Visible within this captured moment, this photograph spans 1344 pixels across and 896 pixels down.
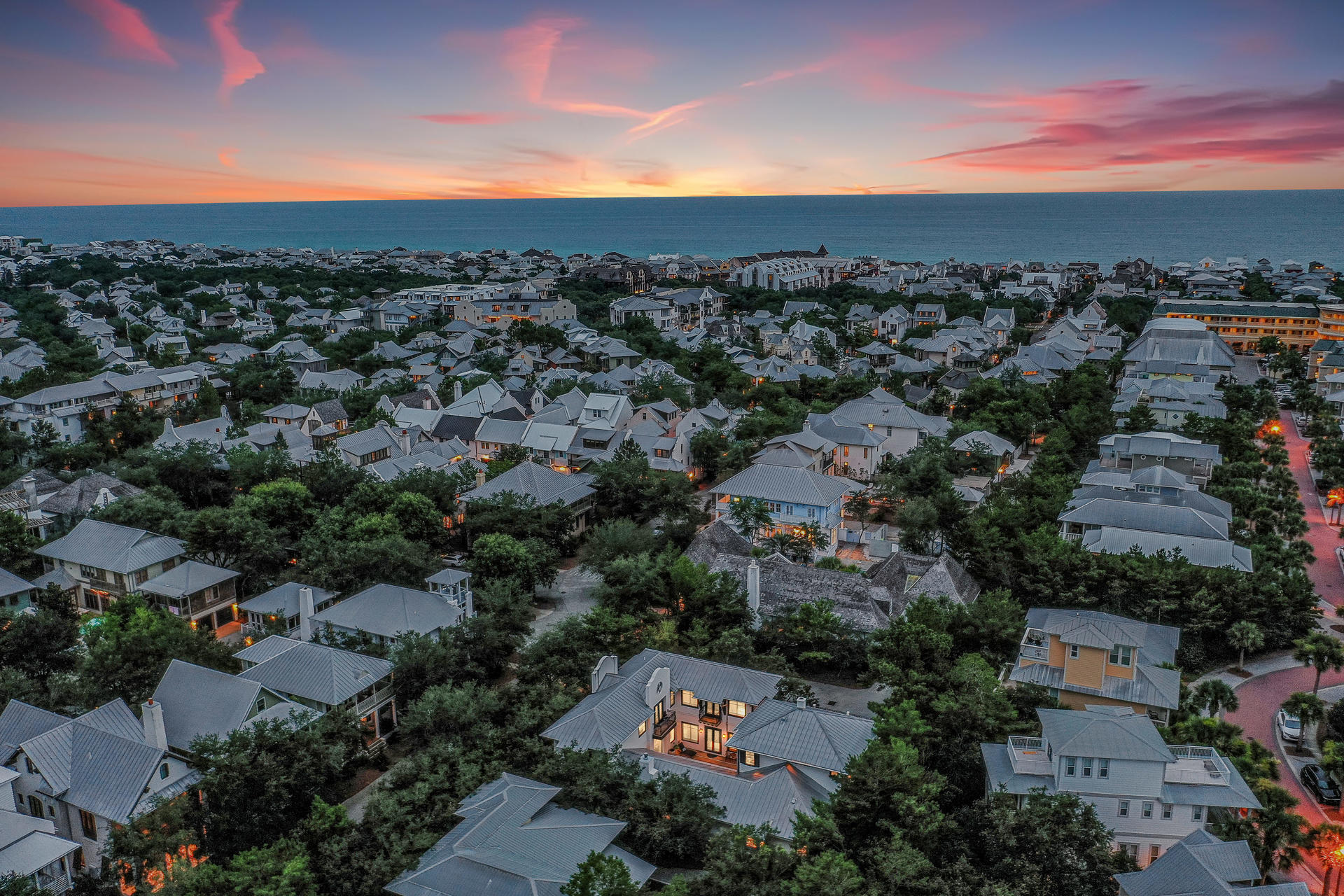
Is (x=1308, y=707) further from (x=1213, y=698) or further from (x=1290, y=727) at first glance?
(x=1290, y=727)

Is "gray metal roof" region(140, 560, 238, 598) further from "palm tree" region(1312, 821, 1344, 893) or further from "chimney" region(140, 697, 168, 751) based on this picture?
"palm tree" region(1312, 821, 1344, 893)

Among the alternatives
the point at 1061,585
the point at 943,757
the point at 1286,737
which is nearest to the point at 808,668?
the point at 943,757

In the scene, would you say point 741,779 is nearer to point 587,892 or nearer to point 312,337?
point 587,892

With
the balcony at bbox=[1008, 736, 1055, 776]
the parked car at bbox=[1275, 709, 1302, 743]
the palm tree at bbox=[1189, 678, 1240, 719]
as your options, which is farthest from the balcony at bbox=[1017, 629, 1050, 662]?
the parked car at bbox=[1275, 709, 1302, 743]

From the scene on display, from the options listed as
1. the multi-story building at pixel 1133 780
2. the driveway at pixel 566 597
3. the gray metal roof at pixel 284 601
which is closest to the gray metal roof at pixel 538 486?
the driveway at pixel 566 597

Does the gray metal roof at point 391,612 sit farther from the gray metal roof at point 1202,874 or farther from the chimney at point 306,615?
the gray metal roof at point 1202,874
